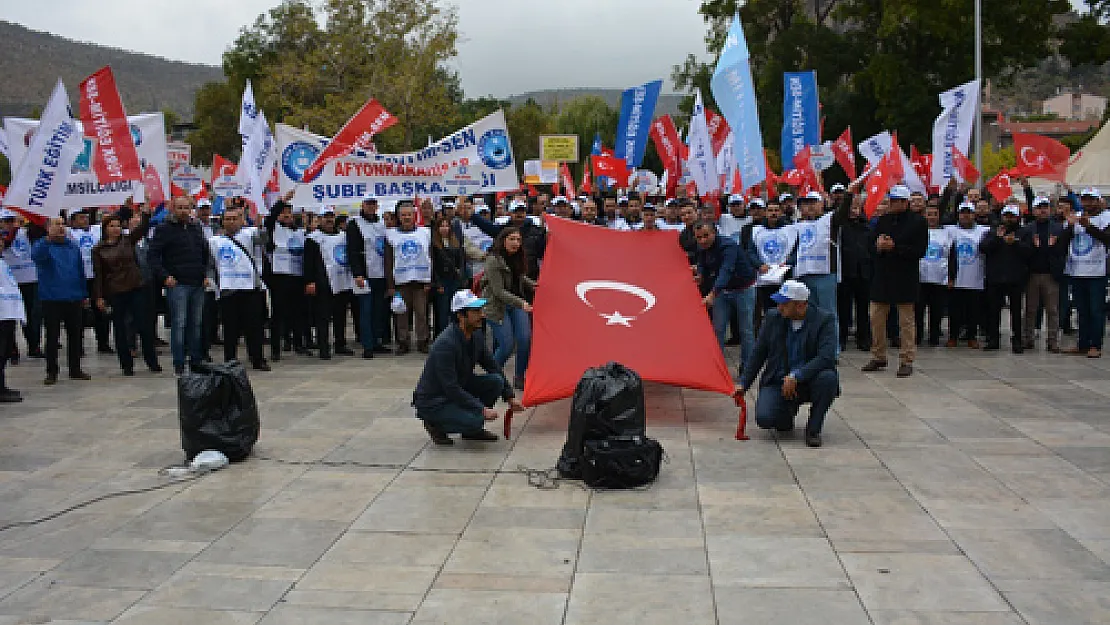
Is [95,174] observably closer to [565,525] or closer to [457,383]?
[457,383]

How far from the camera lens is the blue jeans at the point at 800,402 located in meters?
8.12

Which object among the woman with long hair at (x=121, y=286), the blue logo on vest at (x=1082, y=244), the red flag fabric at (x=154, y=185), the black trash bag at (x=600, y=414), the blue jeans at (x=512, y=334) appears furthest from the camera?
the blue logo on vest at (x=1082, y=244)

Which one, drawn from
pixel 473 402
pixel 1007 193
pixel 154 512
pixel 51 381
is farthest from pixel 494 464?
pixel 1007 193

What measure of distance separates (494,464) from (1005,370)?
6921 mm

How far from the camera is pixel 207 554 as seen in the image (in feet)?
19.0

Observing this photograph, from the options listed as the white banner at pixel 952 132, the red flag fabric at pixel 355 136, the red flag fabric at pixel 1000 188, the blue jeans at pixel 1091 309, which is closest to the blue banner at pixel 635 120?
the white banner at pixel 952 132

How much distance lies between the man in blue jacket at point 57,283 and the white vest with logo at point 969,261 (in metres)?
10.8

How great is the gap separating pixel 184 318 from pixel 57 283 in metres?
1.44

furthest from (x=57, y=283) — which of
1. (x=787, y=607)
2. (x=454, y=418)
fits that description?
(x=787, y=607)

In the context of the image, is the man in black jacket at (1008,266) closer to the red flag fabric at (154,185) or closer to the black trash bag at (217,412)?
the black trash bag at (217,412)

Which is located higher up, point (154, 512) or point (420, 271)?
point (420, 271)

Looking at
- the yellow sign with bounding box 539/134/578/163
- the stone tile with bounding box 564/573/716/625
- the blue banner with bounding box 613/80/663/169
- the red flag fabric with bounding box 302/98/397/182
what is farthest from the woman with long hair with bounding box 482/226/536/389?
the yellow sign with bounding box 539/134/578/163

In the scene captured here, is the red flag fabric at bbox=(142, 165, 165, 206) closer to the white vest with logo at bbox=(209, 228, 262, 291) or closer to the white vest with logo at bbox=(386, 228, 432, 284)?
the white vest with logo at bbox=(209, 228, 262, 291)

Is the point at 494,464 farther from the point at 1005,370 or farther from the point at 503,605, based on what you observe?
the point at 1005,370
